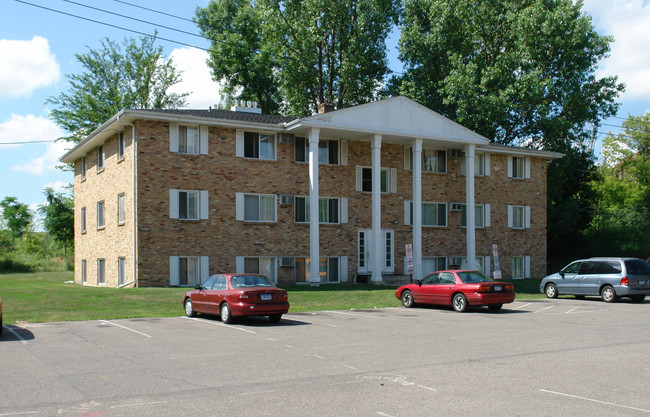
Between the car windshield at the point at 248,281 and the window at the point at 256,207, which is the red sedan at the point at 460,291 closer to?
the car windshield at the point at 248,281

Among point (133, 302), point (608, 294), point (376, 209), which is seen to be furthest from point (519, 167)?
point (133, 302)

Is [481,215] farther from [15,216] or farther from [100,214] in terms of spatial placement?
[15,216]

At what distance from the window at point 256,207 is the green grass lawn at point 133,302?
3.98 m

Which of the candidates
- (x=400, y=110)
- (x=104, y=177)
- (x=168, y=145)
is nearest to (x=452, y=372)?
(x=168, y=145)

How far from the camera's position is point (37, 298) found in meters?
21.8

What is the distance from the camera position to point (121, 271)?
93.2 feet

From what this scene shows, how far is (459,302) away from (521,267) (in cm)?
2052

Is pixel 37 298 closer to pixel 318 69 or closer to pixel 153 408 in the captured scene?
pixel 153 408

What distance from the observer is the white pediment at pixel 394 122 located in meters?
29.7

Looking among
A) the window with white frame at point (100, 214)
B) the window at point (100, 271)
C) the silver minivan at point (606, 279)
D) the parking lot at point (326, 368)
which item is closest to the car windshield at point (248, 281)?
the parking lot at point (326, 368)

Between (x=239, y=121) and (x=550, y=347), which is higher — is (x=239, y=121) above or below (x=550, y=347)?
above

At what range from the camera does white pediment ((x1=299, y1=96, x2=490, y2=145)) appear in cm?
2967

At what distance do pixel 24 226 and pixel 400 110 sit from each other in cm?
6859

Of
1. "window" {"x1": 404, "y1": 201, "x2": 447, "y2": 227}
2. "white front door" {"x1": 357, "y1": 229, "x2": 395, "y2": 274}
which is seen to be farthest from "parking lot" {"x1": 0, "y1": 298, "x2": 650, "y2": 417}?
"window" {"x1": 404, "y1": 201, "x2": 447, "y2": 227}
